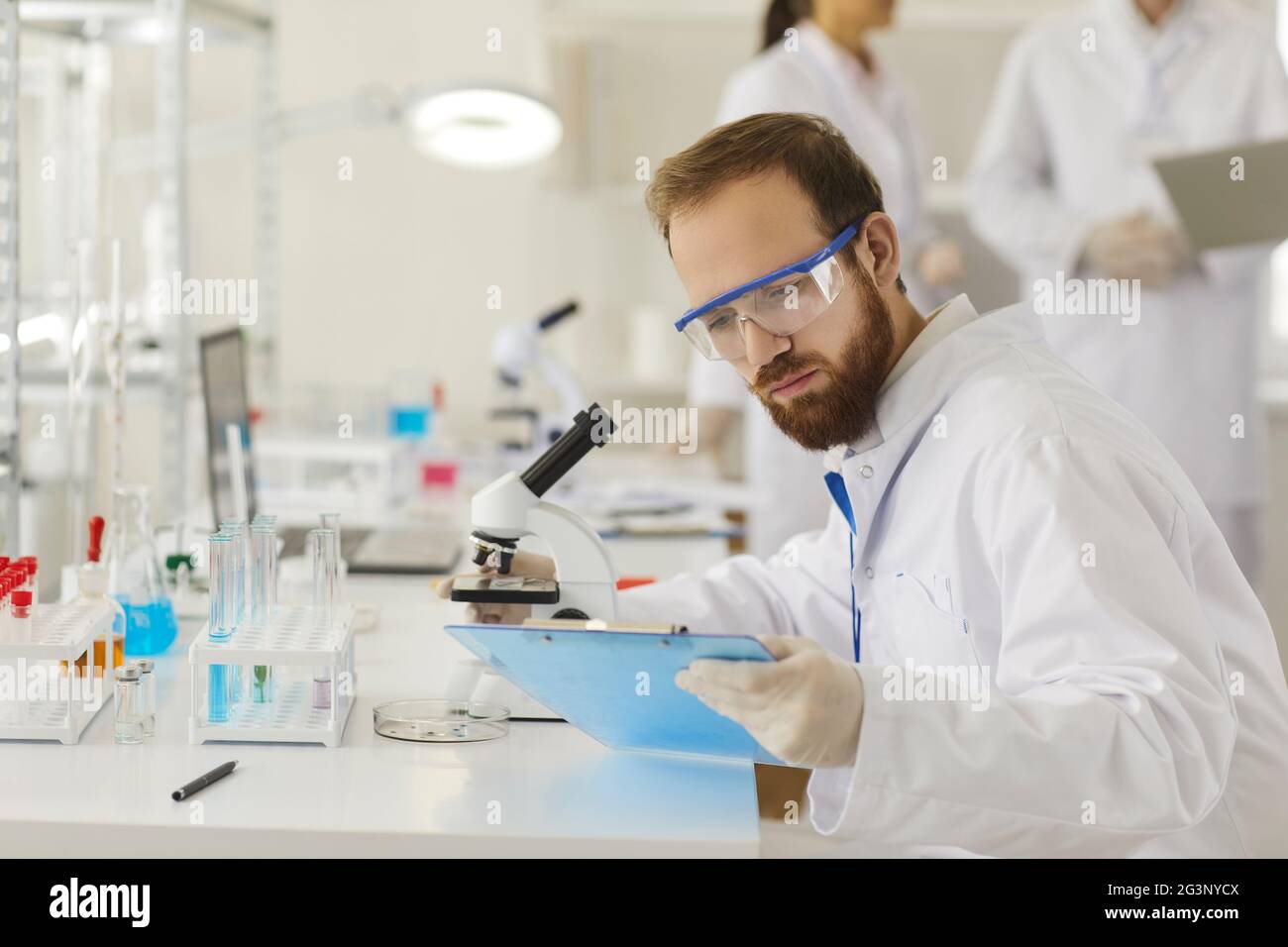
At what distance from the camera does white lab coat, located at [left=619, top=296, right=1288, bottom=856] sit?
994mm

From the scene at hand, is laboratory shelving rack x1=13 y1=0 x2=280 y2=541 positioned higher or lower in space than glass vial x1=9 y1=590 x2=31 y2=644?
higher

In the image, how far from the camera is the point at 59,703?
1255 millimetres

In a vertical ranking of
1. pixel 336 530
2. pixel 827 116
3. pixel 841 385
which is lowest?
pixel 336 530

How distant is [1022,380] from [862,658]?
0.36 m

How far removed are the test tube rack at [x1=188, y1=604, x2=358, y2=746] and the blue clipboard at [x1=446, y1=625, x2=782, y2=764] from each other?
0.16m

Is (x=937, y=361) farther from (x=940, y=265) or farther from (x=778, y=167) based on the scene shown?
(x=940, y=265)

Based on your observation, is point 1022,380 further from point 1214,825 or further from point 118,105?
point 118,105

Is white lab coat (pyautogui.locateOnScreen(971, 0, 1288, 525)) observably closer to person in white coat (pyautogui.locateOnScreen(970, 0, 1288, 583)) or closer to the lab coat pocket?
person in white coat (pyautogui.locateOnScreen(970, 0, 1288, 583))

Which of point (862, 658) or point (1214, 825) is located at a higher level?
point (862, 658)

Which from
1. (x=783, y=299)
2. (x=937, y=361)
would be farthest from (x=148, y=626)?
(x=937, y=361)

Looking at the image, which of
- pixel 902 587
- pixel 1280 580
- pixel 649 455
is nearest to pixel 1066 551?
pixel 902 587

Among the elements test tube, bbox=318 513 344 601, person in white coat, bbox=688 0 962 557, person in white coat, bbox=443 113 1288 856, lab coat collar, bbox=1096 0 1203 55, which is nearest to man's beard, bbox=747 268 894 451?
person in white coat, bbox=443 113 1288 856

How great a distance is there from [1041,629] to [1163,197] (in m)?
2.08

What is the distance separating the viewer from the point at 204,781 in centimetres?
112
